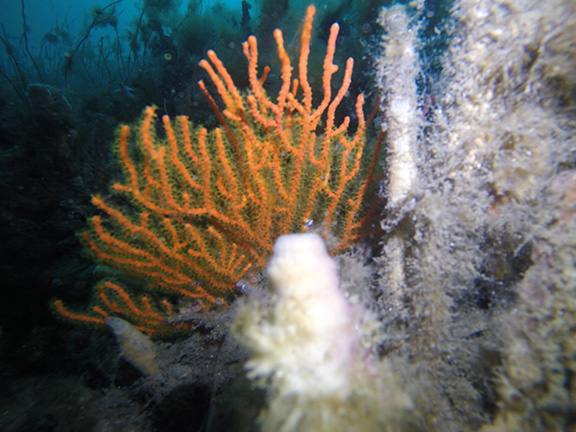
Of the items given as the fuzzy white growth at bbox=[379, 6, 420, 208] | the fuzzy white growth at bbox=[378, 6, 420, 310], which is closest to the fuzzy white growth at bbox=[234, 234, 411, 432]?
the fuzzy white growth at bbox=[378, 6, 420, 310]

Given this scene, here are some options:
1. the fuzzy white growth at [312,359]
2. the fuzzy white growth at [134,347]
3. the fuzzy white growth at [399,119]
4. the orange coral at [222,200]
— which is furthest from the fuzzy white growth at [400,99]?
the fuzzy white growth at [134,347]

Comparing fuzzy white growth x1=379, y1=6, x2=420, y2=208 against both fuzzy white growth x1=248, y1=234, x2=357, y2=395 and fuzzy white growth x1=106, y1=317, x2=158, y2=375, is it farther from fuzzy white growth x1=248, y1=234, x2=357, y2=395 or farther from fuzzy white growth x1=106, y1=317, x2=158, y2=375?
fuzzy white growth x1=106, y1=317, x2=158, y2=375

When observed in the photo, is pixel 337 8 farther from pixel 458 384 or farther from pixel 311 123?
pixel 458 384

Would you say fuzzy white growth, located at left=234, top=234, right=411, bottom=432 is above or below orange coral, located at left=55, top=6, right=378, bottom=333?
below

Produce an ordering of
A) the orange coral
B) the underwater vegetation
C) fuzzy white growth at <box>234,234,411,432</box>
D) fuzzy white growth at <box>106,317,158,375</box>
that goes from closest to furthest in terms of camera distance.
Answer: fuzzy white growth at <box>234,234,411,432</box>
the underwater vegetation
the orange coral
fuzzy white growth at <box>106,317,158,375</box>

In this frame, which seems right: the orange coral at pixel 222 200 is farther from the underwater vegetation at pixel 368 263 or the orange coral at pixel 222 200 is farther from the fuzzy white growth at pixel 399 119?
the fuzzy white growth at pixel 399 119
